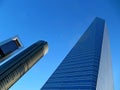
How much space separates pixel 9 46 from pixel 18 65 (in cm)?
1387

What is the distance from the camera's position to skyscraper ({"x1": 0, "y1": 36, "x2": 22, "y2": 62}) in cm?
10588

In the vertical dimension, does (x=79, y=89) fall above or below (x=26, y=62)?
below

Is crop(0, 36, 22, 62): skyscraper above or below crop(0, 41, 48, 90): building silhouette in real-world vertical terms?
above

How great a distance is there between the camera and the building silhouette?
306 feet

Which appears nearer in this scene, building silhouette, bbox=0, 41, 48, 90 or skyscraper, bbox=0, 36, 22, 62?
building silhouette, bbox=0, 41, 48, 90

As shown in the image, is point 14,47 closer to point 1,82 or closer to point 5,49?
point 5,49

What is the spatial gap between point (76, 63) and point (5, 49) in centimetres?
3868

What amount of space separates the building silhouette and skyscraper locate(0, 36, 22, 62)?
3690 millimetres

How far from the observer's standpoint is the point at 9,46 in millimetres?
114438

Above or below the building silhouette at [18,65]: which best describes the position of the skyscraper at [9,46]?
above

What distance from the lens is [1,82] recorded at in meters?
88.3

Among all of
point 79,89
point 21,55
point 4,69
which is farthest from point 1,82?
point 79,89

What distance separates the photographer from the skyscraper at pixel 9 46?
106 m

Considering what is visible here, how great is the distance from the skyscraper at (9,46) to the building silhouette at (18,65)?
145 inches
